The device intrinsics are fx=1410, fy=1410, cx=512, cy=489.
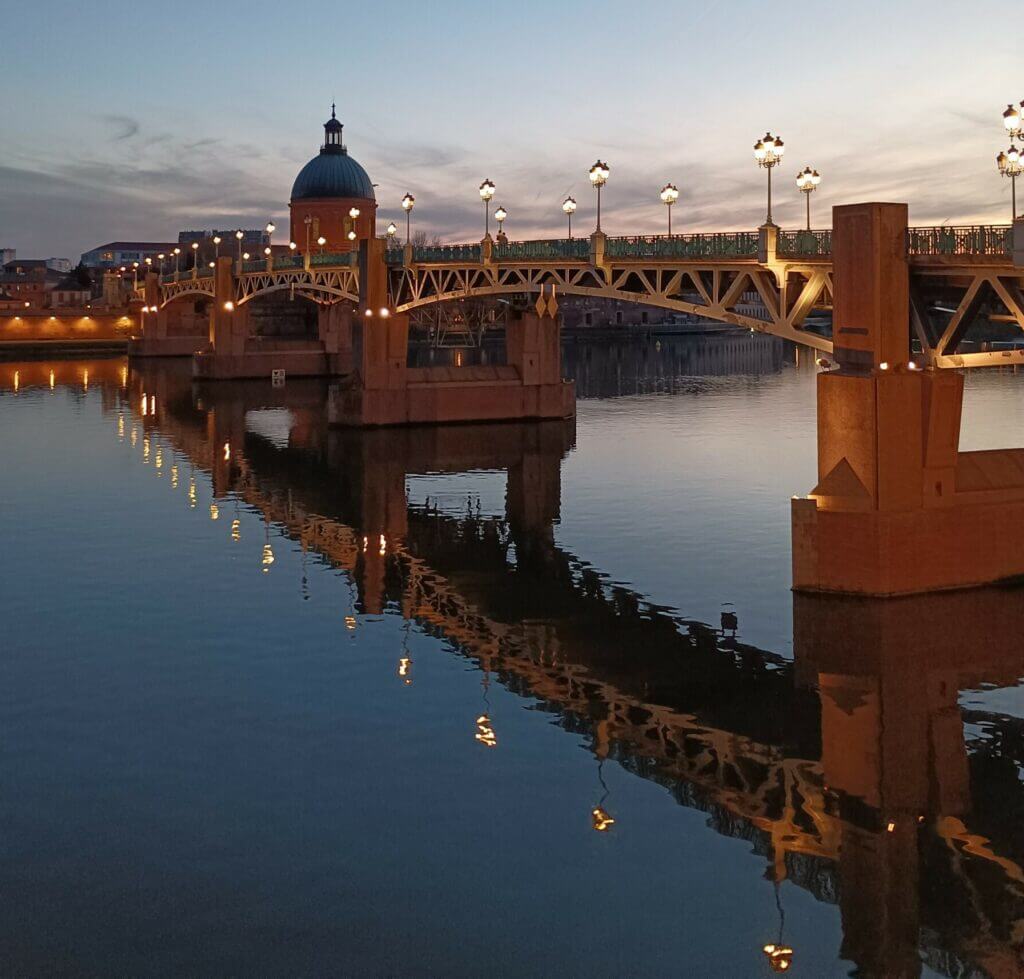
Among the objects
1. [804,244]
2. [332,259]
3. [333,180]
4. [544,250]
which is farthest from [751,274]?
[333,180]

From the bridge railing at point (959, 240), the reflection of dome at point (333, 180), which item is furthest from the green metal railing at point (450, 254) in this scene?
the reflection of dome at point (333, 180)

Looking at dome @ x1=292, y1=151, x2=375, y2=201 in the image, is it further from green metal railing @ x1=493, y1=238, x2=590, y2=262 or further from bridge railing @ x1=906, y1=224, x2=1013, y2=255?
bridge railing @ x1=906, y1=224, x2=1013, y2=255

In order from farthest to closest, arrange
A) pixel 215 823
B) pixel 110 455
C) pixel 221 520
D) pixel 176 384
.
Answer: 1. pixel 176 384
2. pixel 110 455
3. pixel 221 520
4. pixel 215 823

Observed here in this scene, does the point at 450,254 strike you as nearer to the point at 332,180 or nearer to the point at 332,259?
the point at 332,259

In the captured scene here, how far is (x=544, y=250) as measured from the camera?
5206 centimetres

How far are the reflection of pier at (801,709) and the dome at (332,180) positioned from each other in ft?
341

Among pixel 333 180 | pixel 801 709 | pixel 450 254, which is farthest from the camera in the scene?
pixel 333 180

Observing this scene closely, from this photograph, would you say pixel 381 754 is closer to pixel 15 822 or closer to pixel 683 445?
pixel 15 822

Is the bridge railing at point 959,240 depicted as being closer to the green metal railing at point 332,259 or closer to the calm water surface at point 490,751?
the calm water surface at point 490,751

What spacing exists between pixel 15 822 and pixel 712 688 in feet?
38.0

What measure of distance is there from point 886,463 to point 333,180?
121 metres

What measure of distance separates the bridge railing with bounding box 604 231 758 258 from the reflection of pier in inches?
352

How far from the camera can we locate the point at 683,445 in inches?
2422

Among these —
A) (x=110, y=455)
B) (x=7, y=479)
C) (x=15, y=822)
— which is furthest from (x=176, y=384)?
(x=15, y=822)
